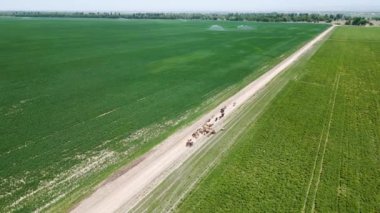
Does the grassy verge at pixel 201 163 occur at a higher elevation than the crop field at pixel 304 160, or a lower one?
lower

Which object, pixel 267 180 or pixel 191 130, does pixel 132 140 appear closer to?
pixel 191 130

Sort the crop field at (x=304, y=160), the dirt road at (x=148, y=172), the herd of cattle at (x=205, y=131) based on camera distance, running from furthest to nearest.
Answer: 1. the herd of cattle at (x=205, y=131)
2. the crop field at (x=304, y=160)
3. the dirt road at (x=148, y=172)

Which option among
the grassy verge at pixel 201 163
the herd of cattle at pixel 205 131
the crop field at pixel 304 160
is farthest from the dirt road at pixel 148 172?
the crop field at pixel 304 160

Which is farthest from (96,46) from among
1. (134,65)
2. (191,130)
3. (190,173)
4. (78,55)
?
(190,173)

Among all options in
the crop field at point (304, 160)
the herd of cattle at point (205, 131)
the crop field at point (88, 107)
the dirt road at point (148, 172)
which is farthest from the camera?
the herd of cattle at point (205, 131)

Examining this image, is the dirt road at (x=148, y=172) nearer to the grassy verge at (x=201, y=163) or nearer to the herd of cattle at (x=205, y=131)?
the herd of cattle at (x=205, y=131)

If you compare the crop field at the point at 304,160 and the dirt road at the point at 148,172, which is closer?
the dirt road at the point at 148,172

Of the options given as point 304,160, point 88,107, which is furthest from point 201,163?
point 88,107
